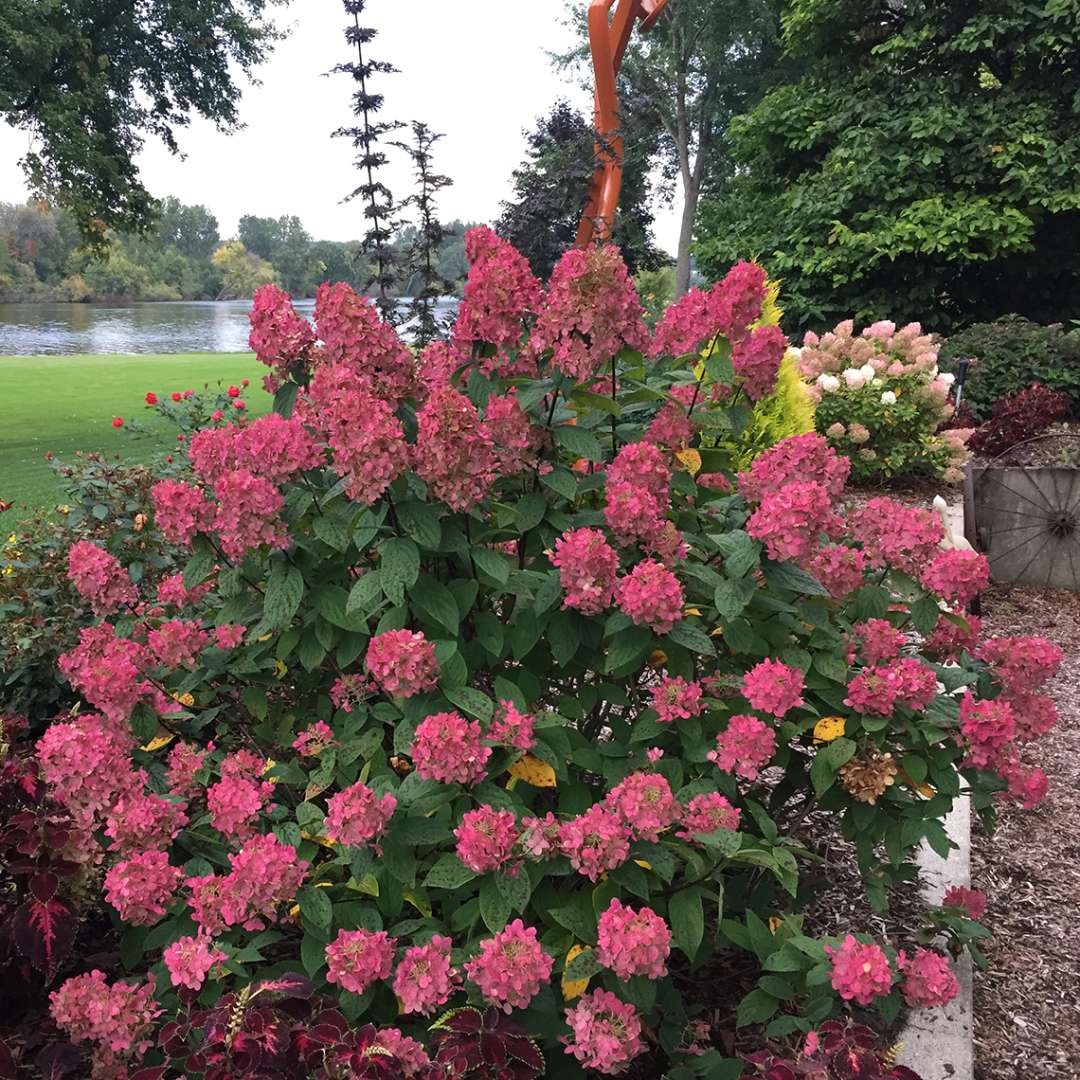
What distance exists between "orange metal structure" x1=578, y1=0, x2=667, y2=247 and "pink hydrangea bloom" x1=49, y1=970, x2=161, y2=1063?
9028 millimetres

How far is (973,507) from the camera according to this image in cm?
584

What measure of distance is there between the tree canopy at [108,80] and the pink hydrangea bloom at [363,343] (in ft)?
33.8

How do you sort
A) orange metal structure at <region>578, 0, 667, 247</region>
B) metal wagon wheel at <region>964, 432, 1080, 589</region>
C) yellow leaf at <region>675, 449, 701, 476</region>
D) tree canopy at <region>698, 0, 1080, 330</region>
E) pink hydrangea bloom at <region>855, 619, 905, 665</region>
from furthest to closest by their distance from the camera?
tree canopy at <region>698, 0, 1080, 330</region>
orange metal structure at <region>578, 0, 667, 247</region>
metal wagon wheel at <region>964, 432, 1080, 589</region>
yellow leaf at <region>675, 449, 701, 476</region>
pink hydrangea bloom at <region>855, 619, 905, 665</region>

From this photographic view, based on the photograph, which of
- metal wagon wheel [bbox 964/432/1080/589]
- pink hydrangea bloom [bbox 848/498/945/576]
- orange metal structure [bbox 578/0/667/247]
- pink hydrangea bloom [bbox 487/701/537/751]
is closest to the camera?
pink hydrangea bloom [bbox 487/701/537/751]

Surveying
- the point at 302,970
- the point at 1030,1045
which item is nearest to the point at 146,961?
the point at 302,970

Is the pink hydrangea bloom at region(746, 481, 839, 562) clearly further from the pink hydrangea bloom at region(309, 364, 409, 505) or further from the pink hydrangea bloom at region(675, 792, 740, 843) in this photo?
the pink hydrangea bloom at region(309, 364, 409, 505)

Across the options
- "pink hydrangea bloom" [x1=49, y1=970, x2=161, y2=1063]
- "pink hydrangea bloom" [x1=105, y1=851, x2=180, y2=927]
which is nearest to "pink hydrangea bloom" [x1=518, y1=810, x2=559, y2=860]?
"pink hydrangea bloom" [x1=105, y1=851, x2=180, y2=927]

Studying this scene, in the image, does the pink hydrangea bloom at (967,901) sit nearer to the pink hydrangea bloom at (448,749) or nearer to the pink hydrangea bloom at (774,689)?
the pink hydrangea bloom at (774,689)

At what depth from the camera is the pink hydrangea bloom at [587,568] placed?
1626mm

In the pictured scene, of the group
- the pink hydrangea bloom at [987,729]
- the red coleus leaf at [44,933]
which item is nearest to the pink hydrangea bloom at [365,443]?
the red coleus leaf at [44,933]

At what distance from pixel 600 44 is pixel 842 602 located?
34.8 ft

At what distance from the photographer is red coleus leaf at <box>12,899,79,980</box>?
5.21 ft

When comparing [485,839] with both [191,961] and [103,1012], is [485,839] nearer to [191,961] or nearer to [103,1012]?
[191,961]

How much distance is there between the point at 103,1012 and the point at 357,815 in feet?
1.82
